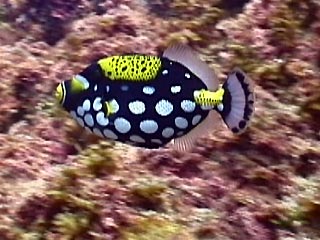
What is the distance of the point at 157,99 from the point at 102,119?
→ 0.47 ft

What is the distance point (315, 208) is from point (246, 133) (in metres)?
0.42

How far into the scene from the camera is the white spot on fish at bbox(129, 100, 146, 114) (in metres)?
1.92

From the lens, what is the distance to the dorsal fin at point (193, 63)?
197cm

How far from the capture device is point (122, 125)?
1932mm

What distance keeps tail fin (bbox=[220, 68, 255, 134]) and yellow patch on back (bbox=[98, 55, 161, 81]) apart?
0.59ft

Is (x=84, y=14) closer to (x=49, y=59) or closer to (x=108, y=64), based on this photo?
(x=49, y=59)

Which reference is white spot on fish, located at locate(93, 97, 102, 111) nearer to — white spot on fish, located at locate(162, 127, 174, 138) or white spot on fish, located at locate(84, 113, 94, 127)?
white spot on fish, located at locate(84, 113, 94, 127)

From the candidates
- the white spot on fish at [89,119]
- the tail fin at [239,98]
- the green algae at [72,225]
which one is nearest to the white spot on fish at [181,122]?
the tail fin at [239,98]

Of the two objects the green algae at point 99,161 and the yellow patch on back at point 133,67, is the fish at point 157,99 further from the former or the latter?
the green algae at point 99,161

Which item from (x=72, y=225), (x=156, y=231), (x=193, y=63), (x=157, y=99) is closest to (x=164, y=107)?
(x=157, y=99)

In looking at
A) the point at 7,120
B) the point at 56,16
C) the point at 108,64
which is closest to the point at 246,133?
the point at 108,64

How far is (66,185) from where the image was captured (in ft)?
8.18

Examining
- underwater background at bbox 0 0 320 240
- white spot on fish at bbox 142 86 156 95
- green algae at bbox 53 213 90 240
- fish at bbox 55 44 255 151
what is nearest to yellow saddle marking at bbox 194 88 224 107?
fish at bbox 55 44 255 151

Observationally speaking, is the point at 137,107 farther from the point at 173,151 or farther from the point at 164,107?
the point at 173,151
